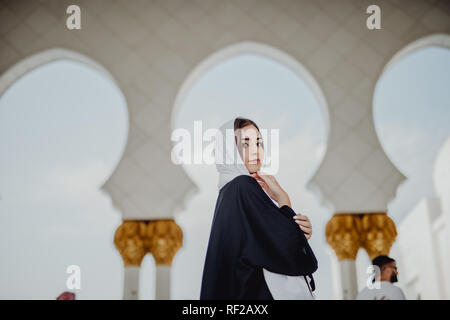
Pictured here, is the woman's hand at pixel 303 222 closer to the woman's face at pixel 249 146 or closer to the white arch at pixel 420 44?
the woman's face at pixel 249 146

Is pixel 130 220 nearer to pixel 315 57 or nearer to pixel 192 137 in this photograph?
pixel 192 137

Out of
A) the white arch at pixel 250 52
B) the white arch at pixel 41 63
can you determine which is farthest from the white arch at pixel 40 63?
the white arch at pixel 250 52

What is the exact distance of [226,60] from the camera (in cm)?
439

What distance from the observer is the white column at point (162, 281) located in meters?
3.61

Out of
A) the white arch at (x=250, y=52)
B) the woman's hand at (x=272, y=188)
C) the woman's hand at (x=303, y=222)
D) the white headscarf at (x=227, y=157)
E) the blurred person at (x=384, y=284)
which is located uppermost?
the white arch at (x=250, y=52)

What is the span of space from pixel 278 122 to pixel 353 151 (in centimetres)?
65

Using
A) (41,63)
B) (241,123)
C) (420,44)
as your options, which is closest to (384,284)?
(241,123)

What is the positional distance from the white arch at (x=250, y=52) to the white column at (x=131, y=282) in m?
1.22

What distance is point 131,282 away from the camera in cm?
366

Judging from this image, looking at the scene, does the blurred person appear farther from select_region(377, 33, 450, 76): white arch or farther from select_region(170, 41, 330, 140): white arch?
select_region(377, 33, 450, 76): white arch

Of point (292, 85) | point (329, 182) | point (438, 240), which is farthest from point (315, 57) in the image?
point (438, 240)

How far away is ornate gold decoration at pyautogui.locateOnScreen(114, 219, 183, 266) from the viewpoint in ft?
12.2

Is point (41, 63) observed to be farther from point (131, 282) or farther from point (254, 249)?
point (254, 249)

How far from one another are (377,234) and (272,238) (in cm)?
216
